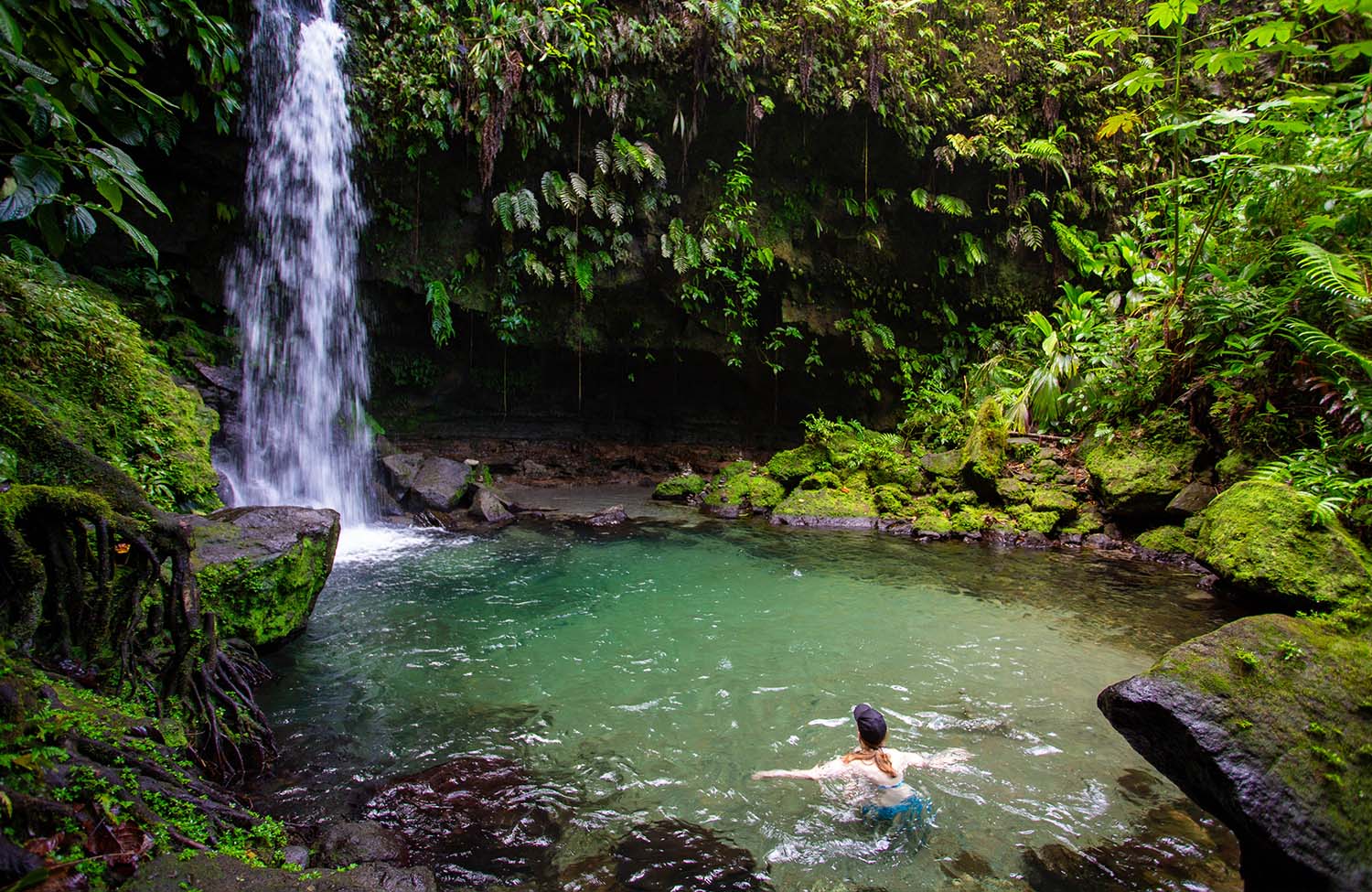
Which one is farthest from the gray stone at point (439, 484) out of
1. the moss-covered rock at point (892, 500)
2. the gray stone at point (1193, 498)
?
the gray stone at point (1193, 498)

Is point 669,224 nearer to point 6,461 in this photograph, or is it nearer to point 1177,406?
point 1177,406

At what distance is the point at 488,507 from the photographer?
36.8 feet

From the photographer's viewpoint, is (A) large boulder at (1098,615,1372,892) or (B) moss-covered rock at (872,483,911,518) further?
(B) moss-covered rock at (872,483,911,518)

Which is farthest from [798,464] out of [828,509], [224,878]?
[224,878]

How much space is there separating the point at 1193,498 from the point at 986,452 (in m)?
2.93

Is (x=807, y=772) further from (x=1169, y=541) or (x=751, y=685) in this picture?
(x=1169, y=541)

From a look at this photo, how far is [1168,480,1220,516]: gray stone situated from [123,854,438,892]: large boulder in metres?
10.1

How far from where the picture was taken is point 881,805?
343cm

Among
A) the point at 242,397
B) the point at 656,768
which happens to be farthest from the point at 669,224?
the point at 656,768

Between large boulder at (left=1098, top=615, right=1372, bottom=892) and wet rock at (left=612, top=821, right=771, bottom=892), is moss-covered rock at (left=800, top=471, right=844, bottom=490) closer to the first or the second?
large boulder at (left=1098, top=615, right=1372, bottom=892)

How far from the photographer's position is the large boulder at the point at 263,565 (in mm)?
4758

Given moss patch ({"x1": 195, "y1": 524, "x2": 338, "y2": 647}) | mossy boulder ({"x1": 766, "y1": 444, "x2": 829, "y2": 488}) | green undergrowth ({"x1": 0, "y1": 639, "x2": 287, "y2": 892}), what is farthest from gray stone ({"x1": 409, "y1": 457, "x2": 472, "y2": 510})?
green undergrowth ({"x1": 0, "y1": 639, "x2": 287, "y2": 892})

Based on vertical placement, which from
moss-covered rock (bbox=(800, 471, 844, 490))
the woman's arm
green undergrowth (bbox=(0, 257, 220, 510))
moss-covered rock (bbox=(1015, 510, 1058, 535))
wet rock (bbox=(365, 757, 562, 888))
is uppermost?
green undergrowth (bbox=(0, 257, 220, 510))

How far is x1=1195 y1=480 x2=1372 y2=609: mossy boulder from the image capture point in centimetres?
580
